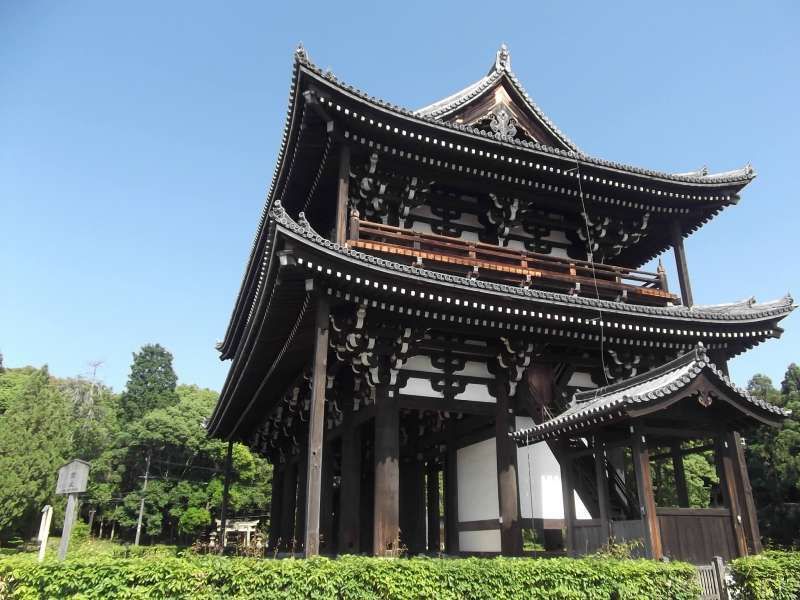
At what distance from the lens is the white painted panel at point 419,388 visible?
13398 mm

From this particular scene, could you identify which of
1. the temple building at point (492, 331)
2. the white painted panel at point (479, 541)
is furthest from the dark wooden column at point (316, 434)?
the white painted panel at point (479, 541)

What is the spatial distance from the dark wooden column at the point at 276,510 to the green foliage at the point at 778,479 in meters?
24.0

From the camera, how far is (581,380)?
14953 millimetres

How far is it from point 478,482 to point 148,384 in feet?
200

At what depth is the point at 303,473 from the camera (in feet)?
69.7

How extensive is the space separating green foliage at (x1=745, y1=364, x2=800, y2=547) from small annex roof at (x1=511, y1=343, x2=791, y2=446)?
21.7 meters

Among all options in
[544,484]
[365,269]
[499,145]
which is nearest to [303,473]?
[544,484]

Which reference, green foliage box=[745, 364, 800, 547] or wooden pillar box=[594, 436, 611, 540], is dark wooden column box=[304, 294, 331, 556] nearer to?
wooden pillar box=[594, 436, 611, 540]

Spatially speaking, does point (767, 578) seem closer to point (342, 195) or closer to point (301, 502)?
point (342, 195)

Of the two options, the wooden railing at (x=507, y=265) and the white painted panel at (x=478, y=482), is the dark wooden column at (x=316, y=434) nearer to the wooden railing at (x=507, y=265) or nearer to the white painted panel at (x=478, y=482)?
the wooden railing at (x=507, y=265)

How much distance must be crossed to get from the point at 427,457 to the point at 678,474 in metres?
6.88

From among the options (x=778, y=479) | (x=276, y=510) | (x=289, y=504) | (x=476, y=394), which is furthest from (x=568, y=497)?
(x=778, y=479)

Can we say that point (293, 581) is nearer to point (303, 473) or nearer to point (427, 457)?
point (427, 457)

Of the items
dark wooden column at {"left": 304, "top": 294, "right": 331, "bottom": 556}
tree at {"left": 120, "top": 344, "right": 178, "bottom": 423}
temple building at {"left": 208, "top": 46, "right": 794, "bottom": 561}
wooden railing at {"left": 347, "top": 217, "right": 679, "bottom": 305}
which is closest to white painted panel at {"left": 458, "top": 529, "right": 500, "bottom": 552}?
temple building at {"left": 208, "top": 46, "right": 794, "bottom": 561}
